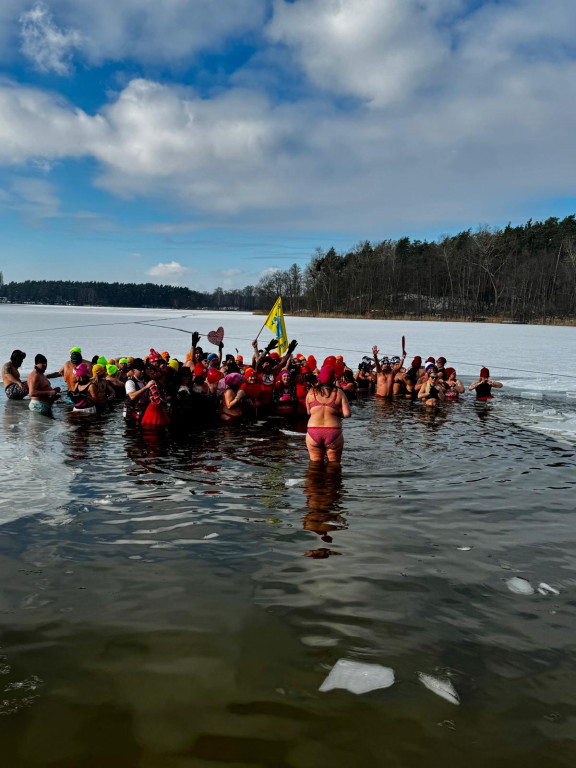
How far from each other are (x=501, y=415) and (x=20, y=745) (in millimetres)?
11370

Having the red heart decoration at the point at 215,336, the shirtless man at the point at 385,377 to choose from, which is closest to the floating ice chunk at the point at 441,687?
the red heart decoration at the point at 215,336

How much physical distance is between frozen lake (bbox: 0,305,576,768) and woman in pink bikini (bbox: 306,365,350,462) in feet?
1.26

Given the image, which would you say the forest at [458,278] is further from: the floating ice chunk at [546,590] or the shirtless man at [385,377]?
the floating ice chunk at [546,590]

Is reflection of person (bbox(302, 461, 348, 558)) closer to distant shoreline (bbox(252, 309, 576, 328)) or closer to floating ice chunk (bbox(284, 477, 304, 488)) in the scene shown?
floating ice chunk (bbox(284, 477, 304, 488))

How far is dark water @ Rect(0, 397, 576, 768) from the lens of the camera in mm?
2590

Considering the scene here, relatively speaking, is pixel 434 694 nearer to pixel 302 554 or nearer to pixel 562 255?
pixel 302 554

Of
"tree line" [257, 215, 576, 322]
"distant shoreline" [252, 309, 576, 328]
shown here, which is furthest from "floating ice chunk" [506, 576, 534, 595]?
"tree line" [257, 215, 576, 322]

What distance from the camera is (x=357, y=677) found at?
3031 millimetres

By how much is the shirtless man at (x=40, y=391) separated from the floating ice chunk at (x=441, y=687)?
9.92m

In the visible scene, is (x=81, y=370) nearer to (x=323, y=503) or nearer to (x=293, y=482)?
(x=293, y=482)

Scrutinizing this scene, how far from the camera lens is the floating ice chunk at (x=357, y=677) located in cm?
296

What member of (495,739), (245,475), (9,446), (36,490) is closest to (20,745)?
(495,739)

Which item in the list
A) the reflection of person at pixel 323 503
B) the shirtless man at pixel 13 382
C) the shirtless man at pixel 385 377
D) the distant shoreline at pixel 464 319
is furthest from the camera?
the distant shoreline at pixel 464 319

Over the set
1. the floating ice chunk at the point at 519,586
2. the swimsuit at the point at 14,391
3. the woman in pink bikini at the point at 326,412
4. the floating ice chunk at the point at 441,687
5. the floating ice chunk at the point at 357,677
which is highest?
the woman in pink bikini at the point at 326,412
